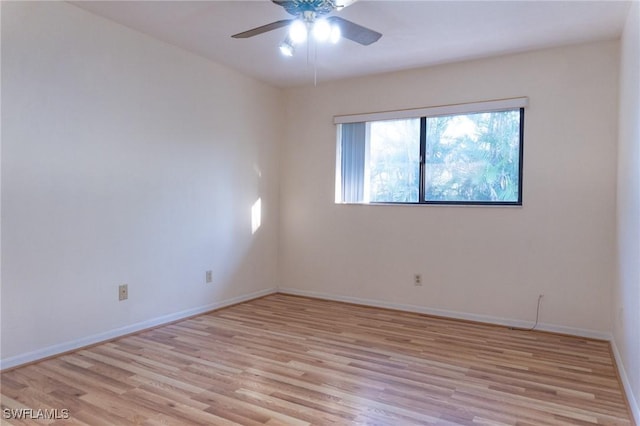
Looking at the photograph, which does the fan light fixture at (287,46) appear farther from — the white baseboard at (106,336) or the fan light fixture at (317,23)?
the white baseboard at (106,336)

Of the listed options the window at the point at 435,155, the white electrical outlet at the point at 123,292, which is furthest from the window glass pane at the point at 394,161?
the white electrical outlet at the point at 123,292

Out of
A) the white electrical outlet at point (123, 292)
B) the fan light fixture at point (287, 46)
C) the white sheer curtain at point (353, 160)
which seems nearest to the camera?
the fan light fixture at point (287, 46)

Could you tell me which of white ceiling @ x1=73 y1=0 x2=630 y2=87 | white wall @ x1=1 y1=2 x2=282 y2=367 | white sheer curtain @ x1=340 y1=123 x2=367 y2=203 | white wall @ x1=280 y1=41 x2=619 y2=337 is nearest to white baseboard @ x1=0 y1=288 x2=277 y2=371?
white wall @ x1=1 y1=2 x2=282 y2=367

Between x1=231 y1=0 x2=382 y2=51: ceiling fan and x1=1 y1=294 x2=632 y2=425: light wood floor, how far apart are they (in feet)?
6.55

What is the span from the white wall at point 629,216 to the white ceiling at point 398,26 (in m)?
0.35

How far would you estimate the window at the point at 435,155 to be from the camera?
3701mm

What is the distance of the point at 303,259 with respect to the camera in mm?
4750

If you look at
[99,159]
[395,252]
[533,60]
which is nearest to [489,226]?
[395,252]

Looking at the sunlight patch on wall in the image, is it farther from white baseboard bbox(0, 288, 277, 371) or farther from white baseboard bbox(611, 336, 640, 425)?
white baseboard bbox(611, 336, 640, 425)

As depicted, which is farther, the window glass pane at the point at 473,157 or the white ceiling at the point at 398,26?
the window glass pane at the point at 473,157

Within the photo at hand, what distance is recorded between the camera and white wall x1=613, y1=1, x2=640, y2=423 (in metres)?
2.18

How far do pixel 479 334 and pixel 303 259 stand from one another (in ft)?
6.74

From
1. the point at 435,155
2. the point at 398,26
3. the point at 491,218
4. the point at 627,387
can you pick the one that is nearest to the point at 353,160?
the point at 435,155

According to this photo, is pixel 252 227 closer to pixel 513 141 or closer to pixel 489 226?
pixel 489 226
